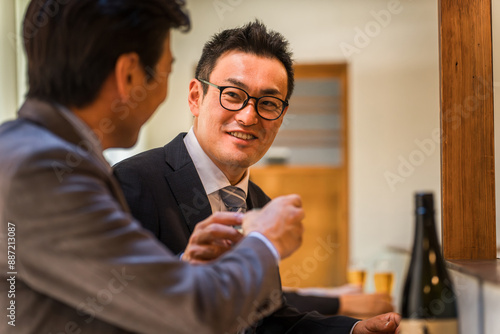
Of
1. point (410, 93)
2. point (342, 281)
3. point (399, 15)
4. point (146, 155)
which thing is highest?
point (399, 15)

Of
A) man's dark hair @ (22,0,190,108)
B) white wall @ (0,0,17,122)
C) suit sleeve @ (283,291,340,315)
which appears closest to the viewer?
man's dark hair @ (22,0,190,108)

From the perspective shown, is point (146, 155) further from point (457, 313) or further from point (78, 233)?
point (457, 313)

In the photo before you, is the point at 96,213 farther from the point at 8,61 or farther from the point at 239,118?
the point at 8,61

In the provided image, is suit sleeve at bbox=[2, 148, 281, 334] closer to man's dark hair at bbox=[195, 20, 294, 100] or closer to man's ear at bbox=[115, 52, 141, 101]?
man's ear at bbox=[115, 52, 141, 101]

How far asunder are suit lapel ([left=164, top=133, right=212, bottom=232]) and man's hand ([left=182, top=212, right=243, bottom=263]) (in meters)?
0.25

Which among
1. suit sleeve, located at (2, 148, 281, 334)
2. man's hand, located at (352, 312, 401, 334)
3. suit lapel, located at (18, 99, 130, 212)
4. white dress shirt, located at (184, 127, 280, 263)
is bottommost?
man's hand, located at (352, 312, 401, 334)

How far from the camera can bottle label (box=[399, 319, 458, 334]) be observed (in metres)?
0.77

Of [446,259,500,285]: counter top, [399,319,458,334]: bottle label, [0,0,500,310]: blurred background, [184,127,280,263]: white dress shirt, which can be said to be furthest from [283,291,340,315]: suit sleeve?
[0,0,500,310]: blurred background

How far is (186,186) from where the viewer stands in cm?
115

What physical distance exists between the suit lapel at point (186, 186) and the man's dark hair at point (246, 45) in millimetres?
207

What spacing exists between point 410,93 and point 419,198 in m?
3.39

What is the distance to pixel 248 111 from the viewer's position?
1232 millimetres

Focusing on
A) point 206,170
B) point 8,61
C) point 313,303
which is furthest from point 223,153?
point 8,61

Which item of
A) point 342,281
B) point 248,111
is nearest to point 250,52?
point 248,111
